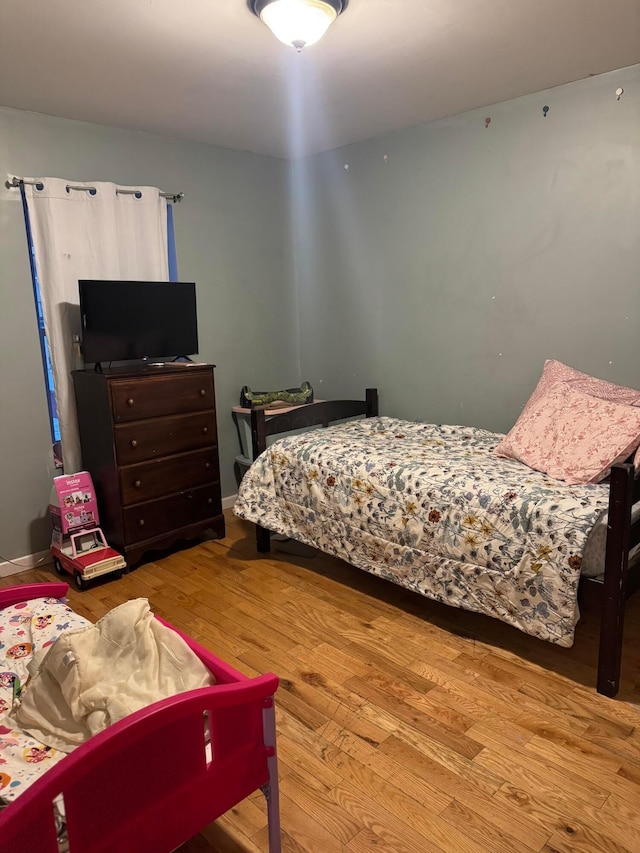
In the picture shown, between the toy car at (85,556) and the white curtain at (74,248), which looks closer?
the toy car at (85,556)

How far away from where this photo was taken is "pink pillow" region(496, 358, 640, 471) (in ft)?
8.83

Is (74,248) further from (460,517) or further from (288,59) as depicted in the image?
(460,517)

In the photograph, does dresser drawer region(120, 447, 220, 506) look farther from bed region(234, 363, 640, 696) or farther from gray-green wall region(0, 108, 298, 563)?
gray-green wall region(0, 108, 298, 563)

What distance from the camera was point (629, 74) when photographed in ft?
8.68

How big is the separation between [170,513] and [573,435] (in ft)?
7.00

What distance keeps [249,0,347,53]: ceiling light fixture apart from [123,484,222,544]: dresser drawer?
7.48 feet

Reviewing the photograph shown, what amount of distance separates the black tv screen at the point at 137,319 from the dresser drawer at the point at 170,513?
0.82m

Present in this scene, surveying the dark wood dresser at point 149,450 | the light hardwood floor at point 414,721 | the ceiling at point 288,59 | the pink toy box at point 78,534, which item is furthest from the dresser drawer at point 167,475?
the ceiling at point 288,59

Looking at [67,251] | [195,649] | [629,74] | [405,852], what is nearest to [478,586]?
[405,852]

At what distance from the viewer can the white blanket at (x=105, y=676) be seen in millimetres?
1369

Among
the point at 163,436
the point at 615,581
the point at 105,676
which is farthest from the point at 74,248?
the point at 615,581

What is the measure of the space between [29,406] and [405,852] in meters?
2.74

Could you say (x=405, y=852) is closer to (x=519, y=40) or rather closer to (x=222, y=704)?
(x=222, y=704)

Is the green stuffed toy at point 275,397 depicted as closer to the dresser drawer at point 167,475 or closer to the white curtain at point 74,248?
the dresser drawer at point 167,475
